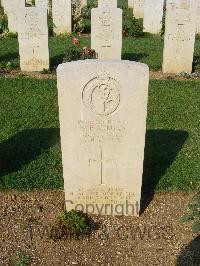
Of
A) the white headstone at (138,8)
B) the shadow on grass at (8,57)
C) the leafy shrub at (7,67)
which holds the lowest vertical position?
the leafy shrub at (7,67)

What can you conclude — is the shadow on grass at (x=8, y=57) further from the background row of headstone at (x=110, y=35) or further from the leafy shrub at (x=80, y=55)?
the leafy shrub at (x=80, y=55)

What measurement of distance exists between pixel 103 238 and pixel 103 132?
146 centimetres

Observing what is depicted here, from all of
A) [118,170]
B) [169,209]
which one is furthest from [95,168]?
[169,209]

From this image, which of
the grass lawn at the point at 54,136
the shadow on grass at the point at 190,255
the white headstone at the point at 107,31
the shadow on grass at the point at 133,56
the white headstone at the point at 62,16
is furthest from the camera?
the white headstone at the point at 62,16

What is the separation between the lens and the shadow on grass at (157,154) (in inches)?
263

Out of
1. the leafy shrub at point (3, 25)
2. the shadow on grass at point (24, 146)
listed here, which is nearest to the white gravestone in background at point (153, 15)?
the leafy shrub at point (3, 25)

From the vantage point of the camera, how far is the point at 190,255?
5.09m

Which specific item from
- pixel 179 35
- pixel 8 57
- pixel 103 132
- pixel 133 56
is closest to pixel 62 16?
pixel 8 57

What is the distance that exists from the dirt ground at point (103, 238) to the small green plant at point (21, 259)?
9cm

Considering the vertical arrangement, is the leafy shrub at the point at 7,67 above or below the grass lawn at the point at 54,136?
above

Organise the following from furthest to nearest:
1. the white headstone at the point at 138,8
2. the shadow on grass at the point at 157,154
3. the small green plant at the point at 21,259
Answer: the white headstone at the point at 138,8, the shadow on grass at the point at 157,154, the small green plant at the point at 21,259

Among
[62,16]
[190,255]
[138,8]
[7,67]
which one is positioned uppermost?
[138,8]

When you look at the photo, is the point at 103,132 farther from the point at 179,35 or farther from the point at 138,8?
the point at 138,8

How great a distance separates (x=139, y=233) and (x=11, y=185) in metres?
2.26
